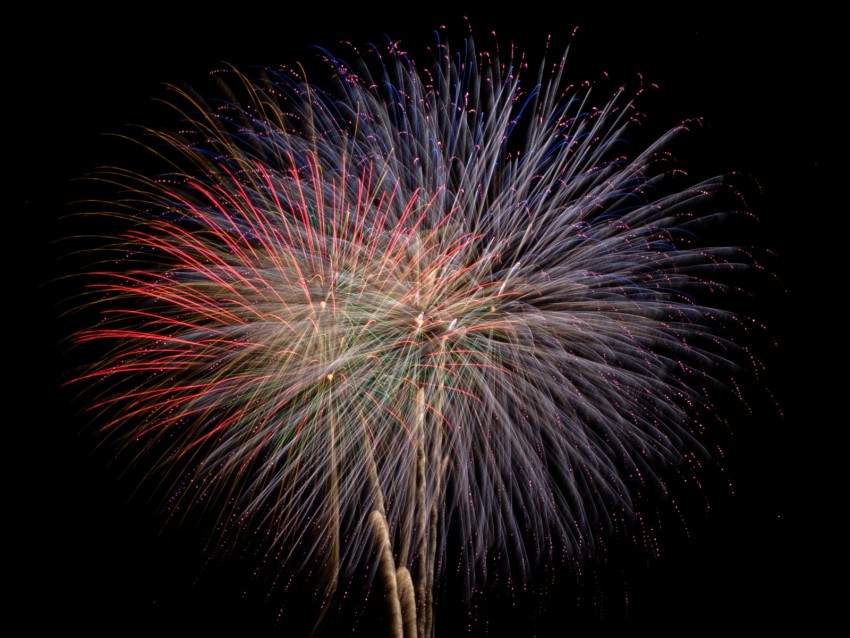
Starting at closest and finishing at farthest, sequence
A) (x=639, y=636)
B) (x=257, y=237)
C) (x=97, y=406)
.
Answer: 1. (x=257, y=237)
2. (x=97, y=406)
3. (x=639, y=636)

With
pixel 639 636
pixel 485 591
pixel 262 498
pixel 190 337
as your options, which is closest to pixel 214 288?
pixel 190 337

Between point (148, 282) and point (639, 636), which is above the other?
point (148, 282)

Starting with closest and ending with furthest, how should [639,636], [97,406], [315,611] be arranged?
1. [97,406]
2. [315,611]
3. [639,636]

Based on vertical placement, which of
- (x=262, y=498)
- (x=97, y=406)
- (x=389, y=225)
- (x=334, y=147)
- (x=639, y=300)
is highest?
(x=334, y=147)

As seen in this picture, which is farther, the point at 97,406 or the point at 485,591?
the point at 485,591

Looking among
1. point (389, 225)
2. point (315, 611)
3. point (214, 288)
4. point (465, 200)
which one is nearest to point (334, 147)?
point (389, 225)

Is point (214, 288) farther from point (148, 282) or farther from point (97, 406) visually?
point (97, 406)

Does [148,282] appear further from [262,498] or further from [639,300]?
[639,300]

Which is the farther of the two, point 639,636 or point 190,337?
point 639,636

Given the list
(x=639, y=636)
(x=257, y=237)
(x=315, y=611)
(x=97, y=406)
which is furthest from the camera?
(x=639, y=636)
